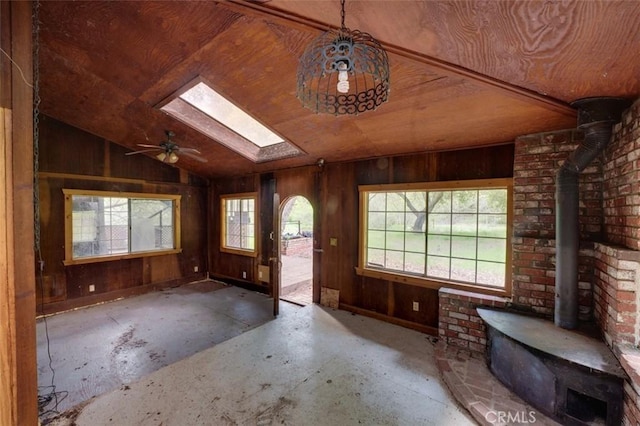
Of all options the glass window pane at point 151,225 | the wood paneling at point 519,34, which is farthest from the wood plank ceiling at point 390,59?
the glass window pane at point 151,225

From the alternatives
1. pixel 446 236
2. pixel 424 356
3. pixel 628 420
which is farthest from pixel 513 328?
pixel 446 236

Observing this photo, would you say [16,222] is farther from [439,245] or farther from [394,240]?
[439,245]

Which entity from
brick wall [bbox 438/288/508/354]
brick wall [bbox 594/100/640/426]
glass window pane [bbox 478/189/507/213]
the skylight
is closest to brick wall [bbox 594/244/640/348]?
brick wall [bbox 594/100/640/426]

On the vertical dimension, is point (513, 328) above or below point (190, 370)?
above

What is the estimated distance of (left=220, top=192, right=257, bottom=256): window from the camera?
5.57m

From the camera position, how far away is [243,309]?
4.45 m

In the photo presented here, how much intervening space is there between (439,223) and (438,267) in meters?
0.59

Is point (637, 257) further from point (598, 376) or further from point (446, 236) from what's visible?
point (446, 236)

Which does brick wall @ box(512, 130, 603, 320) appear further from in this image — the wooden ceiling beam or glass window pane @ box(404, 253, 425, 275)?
glass window pane @ box(404, 253, 425, 275)

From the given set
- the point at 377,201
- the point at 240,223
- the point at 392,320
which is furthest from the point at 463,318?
the point at 240,223

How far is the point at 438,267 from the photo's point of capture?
350cm

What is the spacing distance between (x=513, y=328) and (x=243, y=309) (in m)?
3.74

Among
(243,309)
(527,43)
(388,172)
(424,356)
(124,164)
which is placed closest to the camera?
(527,43)

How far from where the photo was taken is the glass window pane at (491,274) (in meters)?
3.09
